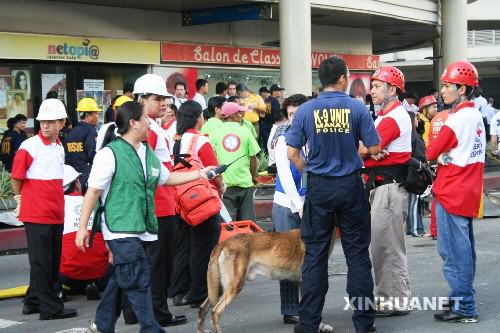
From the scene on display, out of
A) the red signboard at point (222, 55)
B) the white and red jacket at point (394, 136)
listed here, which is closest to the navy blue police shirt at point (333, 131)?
the white and red jacket at point (394, 136)

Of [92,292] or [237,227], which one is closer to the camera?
[237,227]

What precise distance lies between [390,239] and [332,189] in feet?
3.50

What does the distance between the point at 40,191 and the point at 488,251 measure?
5.86 m

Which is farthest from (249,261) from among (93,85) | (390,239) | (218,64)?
(218,64)

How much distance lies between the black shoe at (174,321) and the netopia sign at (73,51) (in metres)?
11.5

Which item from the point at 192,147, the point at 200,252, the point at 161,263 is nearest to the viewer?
the point at 161,263

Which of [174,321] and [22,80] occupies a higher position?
[22,80]

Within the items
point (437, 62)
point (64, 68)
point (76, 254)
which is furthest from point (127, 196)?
point (437, 62)

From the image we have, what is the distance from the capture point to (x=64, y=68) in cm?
1938

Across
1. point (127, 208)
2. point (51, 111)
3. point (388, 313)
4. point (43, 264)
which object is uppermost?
point (51, 111)

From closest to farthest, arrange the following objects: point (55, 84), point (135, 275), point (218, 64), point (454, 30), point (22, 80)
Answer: point (135, 275) < point (22, 80) < point (55, 84) < point (218, 64) < point (454, 30)

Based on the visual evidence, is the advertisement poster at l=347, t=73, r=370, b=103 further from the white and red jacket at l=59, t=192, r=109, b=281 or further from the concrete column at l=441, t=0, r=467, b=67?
the white and red jacket at l=59, t=192, r=109, b=281

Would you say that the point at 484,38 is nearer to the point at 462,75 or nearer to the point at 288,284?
the point at 462,75

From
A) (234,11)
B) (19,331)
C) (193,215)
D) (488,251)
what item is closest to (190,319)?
(193,215)
